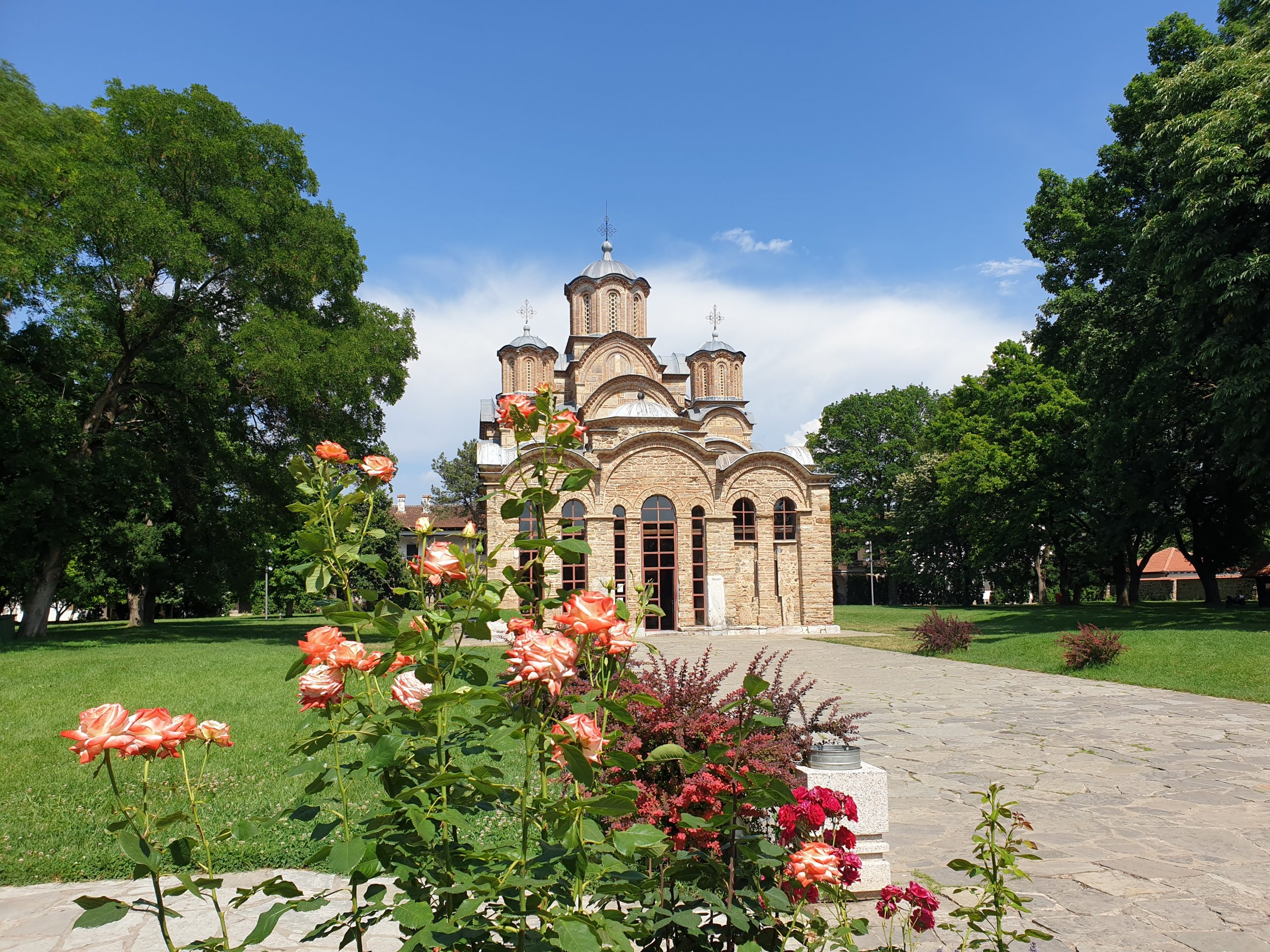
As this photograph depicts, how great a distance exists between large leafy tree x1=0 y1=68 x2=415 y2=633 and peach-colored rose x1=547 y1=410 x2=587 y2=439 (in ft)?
54.3

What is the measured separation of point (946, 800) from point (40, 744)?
7.68 metres

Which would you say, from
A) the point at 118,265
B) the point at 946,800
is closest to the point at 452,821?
the point at 946,800

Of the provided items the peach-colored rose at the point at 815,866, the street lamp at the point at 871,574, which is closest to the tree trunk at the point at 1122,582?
the street lamp at the point at 871,574

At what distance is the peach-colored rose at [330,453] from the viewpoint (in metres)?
2.19

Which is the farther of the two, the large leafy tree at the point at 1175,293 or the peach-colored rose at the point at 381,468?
the large leafy tree at the point at 1175,293

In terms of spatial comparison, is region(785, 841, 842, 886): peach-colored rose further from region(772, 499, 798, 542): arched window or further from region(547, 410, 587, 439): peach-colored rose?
region(772, 499, 798, 542): arched window

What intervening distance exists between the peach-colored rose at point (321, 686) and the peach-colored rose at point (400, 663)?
200 mm

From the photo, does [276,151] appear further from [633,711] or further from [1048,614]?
[1048,614]

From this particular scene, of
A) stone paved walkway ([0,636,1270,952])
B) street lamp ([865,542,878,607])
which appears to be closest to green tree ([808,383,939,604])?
street lamp ([865,542,878,607])

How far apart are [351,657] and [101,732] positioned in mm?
518

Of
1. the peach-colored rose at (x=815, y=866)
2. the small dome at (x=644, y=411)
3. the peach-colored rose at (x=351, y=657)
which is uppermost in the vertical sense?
the small dome at (x=644, y=411)

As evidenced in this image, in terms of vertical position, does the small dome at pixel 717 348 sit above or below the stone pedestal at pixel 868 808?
above

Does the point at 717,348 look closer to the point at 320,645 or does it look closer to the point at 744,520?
the point at 744,520

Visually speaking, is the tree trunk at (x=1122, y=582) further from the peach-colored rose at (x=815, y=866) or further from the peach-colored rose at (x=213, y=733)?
the peach-colored rose at (x=213, y=733)
